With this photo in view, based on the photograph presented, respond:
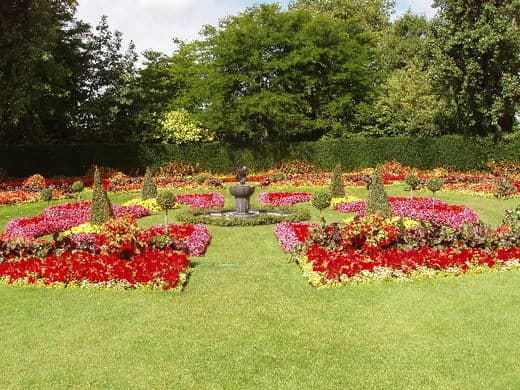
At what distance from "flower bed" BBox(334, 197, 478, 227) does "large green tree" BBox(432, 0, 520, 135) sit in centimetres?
1412

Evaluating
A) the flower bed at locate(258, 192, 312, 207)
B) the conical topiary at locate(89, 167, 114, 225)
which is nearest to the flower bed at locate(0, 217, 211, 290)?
the conical topiary at locate(89, 167, 114, 225)

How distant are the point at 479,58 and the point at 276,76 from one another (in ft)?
40.7

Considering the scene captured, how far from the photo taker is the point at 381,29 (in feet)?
194

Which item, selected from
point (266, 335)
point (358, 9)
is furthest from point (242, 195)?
point (358, 9)

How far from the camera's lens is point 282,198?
21344mm

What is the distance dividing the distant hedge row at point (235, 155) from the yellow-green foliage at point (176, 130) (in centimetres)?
290

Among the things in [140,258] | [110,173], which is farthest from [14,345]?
[110,173]

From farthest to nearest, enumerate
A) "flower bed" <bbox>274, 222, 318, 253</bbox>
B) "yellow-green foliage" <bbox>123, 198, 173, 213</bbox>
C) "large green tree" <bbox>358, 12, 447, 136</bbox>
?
"large green tree" <bbox>358, 12, 447, 136</bbox> < "yellow-green foliage" <bbox>123, 198, 173, 213</bbox> < "flower bed" <bbox>274, 222, 318, 253</bbox>

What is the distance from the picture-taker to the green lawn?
6.38 m

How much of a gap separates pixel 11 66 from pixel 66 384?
23549 mm

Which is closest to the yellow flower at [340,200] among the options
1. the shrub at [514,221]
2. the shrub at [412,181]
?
the shrub at [412,181]

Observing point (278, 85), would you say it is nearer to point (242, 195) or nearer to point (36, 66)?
point (36, 66)

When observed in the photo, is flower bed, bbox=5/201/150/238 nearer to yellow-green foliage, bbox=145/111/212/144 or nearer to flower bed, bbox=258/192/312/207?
flower bed, bbox=258/192/312/207

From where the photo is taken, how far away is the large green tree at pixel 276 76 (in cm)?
3425
